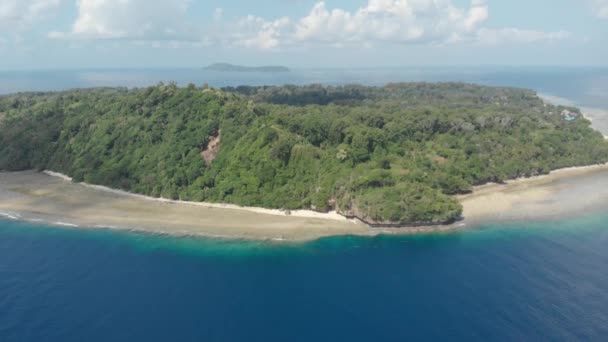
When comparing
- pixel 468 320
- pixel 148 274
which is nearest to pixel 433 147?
pixel 468 320

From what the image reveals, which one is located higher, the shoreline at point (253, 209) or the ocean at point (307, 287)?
the shoreline at point (253, 209)

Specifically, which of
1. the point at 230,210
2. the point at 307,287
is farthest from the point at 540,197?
the point at 230,210

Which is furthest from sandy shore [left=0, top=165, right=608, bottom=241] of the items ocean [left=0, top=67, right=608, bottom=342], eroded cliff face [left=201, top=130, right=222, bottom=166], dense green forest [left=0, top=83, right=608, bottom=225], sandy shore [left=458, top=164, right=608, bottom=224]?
eroded cliff face [left=201, top=130, right=222, bottom=166]

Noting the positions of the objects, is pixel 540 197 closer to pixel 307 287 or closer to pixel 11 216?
pixel 307 287

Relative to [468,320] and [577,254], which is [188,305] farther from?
[577,254]

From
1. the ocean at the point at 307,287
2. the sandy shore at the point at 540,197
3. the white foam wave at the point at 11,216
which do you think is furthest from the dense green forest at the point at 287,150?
the white foam wave at the point at 11,216

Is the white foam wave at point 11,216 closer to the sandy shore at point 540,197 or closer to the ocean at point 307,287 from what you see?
the ocean at point 307,287

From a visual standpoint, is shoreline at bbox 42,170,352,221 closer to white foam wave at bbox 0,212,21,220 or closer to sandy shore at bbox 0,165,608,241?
sandy shore at bbox 0,165,608,241
